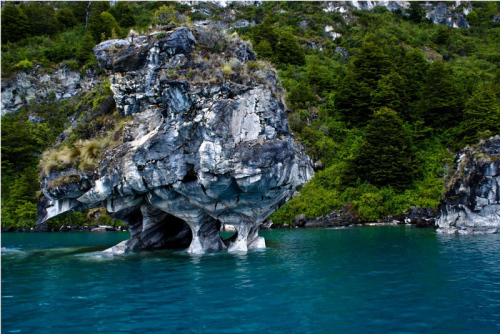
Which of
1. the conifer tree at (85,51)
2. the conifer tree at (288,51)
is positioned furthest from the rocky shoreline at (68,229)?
the conifer tree at (288,51)

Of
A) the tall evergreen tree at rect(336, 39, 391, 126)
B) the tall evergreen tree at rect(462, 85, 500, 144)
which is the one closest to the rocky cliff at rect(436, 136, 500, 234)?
the tall evergreen tree at rect(462, 85, 500, 144)

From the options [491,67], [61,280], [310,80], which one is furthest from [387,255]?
[491,67]

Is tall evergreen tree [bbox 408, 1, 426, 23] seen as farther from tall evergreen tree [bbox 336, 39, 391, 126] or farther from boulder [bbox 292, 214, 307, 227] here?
boulder [bbox 292, 214, 307, 227]

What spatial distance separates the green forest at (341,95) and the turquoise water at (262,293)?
12.1 metres

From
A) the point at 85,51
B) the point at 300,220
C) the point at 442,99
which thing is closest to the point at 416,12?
the point at 442,99

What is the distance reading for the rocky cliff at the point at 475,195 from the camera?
29.1m

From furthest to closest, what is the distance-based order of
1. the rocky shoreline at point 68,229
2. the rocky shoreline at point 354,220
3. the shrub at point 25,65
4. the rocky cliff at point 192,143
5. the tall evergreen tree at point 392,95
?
the shrub at point 25,65 < the tall evergreen tree at point 392,95 < the rocky shoreline at point 68,229 < the rocky shoreline at point 354,220 < the rocky cliff at point 192,143

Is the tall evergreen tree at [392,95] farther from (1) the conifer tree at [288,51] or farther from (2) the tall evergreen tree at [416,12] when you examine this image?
(2) the tall evergreen tree at [416,12]

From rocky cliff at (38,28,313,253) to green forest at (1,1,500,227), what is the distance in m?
2.86

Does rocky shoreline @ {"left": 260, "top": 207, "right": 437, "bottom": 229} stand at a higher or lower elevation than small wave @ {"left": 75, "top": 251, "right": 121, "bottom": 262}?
lower

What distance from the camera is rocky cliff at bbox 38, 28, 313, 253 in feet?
65.1

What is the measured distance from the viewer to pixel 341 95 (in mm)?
56812

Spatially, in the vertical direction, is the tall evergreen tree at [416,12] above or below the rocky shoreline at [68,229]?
above

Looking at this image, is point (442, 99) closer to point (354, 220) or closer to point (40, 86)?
point (354, 220)
